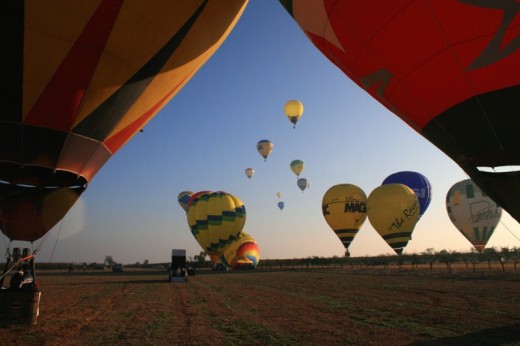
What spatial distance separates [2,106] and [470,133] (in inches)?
397

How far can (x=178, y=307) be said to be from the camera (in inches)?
485

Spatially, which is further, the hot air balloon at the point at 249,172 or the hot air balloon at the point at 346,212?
the hot air balloon at the point at 249,172

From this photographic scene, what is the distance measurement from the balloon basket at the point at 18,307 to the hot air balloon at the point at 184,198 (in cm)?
6111

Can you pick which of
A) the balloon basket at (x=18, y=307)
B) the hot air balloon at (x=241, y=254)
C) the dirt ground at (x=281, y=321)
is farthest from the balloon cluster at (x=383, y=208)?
the balloon basket at (x=18, y=307)

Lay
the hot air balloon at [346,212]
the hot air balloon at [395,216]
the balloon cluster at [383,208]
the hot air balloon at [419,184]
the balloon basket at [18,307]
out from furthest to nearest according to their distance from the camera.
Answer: the hot air balloon at [419,184], the hot air balloon at [346,212], the balloon cluster at [383,208], the hot air balloon at [395,216], the balloon basket at [18,307]

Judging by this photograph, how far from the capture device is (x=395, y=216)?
3409 cm

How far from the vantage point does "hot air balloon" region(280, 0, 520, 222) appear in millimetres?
6473

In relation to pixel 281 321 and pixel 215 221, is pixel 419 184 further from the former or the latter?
pixel 281 321

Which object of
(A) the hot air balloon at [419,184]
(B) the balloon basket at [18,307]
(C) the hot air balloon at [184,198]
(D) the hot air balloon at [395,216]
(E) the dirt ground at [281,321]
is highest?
(C) the hot air balloon at [184,198]

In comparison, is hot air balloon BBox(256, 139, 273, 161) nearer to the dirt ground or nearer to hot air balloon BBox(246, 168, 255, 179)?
hot air balloon BBox(246, 168, 255, 179)

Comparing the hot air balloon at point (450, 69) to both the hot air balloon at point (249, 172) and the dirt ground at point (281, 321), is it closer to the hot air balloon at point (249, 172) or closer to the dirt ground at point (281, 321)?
the dirt ground at point (281, 321)

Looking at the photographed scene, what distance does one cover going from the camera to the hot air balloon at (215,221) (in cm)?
4056

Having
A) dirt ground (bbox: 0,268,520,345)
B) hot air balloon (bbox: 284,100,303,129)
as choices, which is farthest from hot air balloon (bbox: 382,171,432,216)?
dirt ground (bbox: 0,268,520,345)

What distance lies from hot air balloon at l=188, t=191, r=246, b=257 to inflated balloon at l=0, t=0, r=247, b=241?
2986 cm
